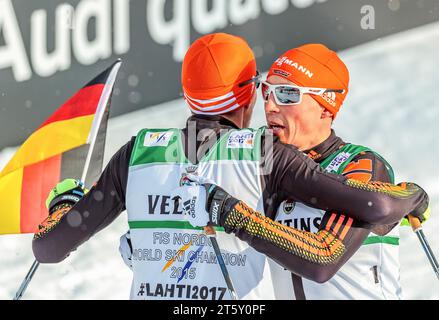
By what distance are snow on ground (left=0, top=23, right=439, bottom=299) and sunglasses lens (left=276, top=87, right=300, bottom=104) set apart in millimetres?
3068

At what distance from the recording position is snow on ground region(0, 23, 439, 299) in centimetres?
721

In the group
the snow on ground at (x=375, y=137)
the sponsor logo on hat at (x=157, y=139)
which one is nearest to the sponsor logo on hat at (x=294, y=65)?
the sponsor logo on hat at (x=157, y=139)

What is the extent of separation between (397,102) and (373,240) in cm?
545

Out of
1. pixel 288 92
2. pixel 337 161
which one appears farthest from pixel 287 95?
pixel 337 161

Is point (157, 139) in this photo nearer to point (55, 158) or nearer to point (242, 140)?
point (242, 140)

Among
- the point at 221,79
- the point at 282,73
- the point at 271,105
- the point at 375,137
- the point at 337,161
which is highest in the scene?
the point at 221,79

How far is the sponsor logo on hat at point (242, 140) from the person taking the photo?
3.42m

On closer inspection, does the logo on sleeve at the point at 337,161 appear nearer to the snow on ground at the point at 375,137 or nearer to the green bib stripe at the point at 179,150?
the green bib stripe at the point at 179,150

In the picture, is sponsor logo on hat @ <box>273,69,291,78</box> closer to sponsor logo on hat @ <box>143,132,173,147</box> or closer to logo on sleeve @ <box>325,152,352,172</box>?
logo on sleeve @ <box>325,152,352,172</box>

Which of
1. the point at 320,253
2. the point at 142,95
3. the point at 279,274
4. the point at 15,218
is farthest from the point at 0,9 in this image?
the point at 320,253

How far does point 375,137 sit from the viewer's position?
346 inches

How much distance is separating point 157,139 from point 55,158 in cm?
240

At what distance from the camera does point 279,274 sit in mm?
4125

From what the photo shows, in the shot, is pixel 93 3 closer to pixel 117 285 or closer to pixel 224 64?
pixel 117 285
